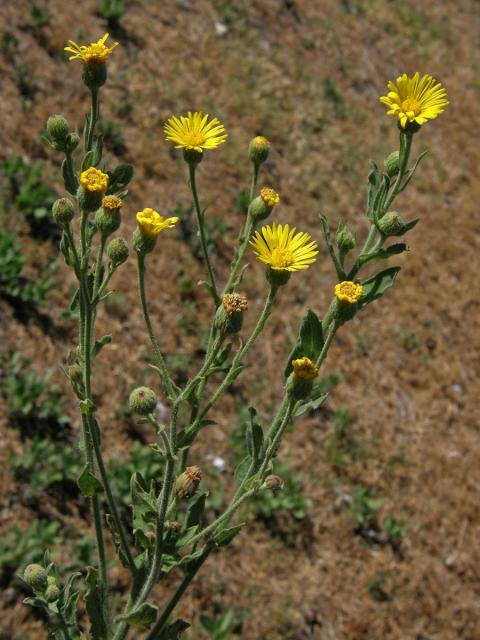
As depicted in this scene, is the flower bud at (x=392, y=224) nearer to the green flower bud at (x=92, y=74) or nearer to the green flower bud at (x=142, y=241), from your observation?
the green flower bud at (x=142, y=241)

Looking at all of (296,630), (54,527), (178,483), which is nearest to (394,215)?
(178,483)

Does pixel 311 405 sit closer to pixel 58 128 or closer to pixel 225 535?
pixel 225 535

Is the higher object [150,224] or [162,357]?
[150,224]

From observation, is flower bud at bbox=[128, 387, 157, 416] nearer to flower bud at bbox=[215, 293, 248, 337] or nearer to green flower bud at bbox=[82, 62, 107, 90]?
flower bud at bbox=[215, 293, 248, 337]

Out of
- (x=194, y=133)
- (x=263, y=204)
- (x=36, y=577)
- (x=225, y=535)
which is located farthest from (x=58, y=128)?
(x=36, y=577)

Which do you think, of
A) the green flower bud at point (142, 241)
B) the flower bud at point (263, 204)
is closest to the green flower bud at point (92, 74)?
the green flower bud at point (142, 241)

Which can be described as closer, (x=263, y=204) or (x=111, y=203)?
(x=111, y=203)

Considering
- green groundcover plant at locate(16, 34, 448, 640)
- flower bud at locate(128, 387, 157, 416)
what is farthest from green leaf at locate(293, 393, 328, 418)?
flower bud at locate(128, 387, 157, 416)
